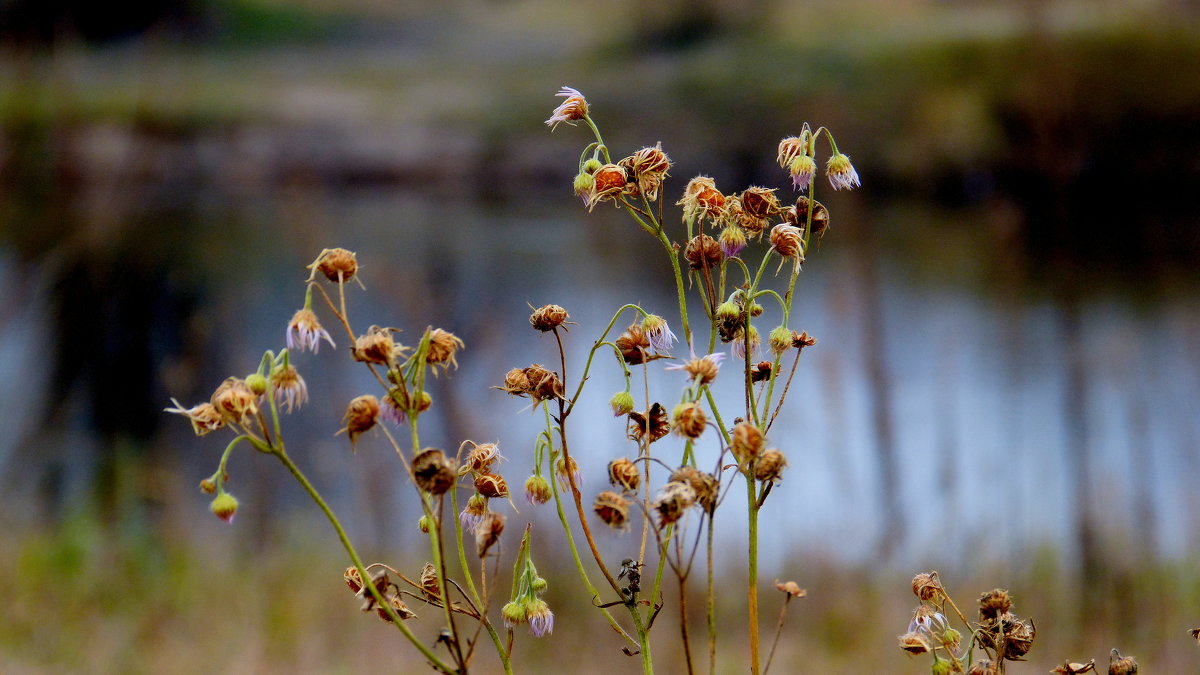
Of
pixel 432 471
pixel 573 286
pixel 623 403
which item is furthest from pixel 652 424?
pixel 573 286

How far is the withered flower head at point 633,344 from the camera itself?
411mm

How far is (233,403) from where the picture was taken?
0.34 meters

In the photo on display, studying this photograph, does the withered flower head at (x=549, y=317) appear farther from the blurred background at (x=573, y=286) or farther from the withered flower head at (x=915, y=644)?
the blurred background at (x=573, y=286)

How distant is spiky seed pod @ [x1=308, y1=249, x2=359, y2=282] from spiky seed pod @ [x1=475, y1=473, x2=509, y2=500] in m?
0.10

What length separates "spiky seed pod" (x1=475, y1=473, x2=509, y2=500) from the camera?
394 millimetres

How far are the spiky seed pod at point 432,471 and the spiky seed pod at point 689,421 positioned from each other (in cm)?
9

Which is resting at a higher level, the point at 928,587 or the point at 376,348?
the point at 376,348

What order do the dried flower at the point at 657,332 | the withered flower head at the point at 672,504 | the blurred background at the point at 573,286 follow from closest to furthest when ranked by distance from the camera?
the withered flower head at the point at 672,504, the dried flower at the point at 657,332, the blurred background at the point at 573,286

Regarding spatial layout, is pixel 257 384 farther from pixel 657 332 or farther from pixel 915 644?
pixel 915 644

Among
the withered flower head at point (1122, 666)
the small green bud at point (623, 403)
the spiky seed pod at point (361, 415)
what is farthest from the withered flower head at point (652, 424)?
the withered flower head at point (1122, 666)

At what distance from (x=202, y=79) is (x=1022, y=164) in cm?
621

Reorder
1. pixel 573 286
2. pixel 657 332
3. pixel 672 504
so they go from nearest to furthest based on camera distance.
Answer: pixel 672 504, pixel 657 332, pixel 573 286

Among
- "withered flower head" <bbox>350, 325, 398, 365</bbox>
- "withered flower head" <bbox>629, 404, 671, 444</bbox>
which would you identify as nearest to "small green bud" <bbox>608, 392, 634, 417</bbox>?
"withered flower head" <bbox>629, 404, 671, 444</bbox>

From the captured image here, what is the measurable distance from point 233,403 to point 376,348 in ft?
0.18
